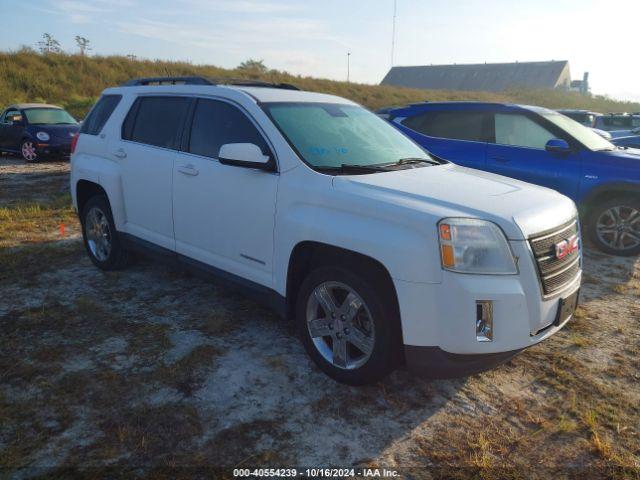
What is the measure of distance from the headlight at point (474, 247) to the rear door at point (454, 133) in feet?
15.2

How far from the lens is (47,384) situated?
325 centimetres

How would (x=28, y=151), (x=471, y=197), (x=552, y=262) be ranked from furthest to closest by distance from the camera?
(x=28, y=151) < (x=471, y=197) < (x=552, y=262)

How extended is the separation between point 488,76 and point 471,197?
7918 cm

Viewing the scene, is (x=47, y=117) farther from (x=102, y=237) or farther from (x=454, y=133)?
(x=454, y=133)

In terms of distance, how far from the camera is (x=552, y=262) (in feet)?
10.0

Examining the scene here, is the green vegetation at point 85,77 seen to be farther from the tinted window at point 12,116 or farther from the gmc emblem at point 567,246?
the gmc emblem at point 567,246

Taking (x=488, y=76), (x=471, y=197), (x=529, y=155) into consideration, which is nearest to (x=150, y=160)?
(x=471, y=197)

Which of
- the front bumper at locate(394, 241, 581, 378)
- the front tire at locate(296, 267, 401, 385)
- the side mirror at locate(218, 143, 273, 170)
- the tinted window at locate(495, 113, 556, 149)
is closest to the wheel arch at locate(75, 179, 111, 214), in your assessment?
the side mirror at locate(218, 143, 273, 170)

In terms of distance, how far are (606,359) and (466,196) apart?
1806mm

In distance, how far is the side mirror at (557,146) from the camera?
6438mm

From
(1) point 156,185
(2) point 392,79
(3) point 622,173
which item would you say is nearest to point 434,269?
(1) point 156,185

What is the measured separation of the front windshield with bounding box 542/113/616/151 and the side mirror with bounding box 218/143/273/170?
486cm

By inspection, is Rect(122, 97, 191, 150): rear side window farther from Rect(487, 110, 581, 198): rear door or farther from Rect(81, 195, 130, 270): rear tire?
Rect(487, 110, 581, 198): rear door

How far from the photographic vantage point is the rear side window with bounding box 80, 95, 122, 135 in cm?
528
